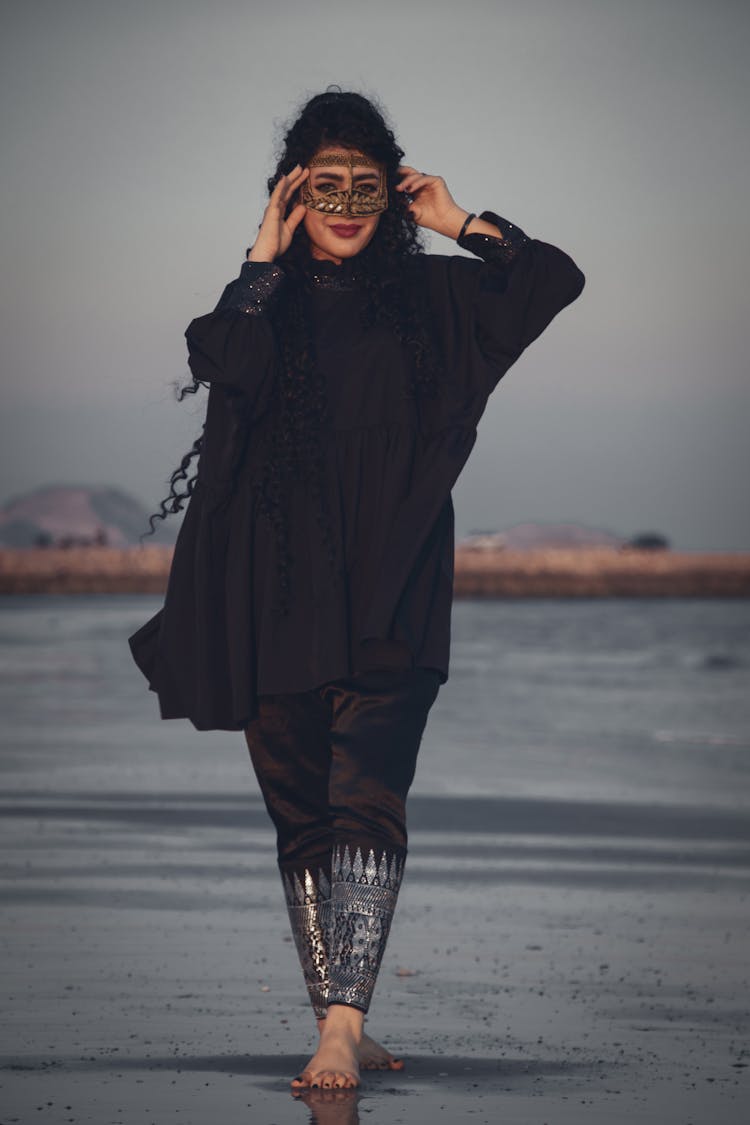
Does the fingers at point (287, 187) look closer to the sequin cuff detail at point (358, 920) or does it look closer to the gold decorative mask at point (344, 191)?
the gold decorative mask at point (344, 191)

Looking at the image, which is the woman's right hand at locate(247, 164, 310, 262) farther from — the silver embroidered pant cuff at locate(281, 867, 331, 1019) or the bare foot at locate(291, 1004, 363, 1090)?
→ the bare foot at locate(291, 1004, 363, 1090)

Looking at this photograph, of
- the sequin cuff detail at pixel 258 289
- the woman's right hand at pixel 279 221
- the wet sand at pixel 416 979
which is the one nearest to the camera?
the wet sand at pixel 416 979

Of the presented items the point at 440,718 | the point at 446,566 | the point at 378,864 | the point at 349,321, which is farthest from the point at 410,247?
the point at 440,718

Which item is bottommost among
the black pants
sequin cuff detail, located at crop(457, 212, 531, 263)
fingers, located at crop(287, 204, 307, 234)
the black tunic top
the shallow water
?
the shallow water

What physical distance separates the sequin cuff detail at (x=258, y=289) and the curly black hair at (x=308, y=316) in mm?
68

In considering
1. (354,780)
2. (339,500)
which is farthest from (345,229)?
(354,780)

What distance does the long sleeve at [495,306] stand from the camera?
5145mm

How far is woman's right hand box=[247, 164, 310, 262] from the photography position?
17.0 feet

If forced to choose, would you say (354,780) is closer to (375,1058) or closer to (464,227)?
(375,1058)

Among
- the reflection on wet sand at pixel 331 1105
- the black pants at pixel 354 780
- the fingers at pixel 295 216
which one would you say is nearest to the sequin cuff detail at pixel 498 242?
the fingers at pixel 295 216

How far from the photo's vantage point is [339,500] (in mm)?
5047

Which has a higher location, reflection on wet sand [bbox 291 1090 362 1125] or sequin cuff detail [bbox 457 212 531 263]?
sequin cuff detail [bbox 457 212 531 263]

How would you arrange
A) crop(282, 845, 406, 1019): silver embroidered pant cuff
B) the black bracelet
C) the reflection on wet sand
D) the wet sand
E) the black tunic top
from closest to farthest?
the reflection on wet sand, the wet sand, crop(282, 845, 406, 1019): silver embroidered pant cuff, the black tunic top, the black bracelet

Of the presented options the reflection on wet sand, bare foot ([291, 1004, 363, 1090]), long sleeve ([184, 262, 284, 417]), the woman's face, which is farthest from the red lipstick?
the reflection on wet sand
